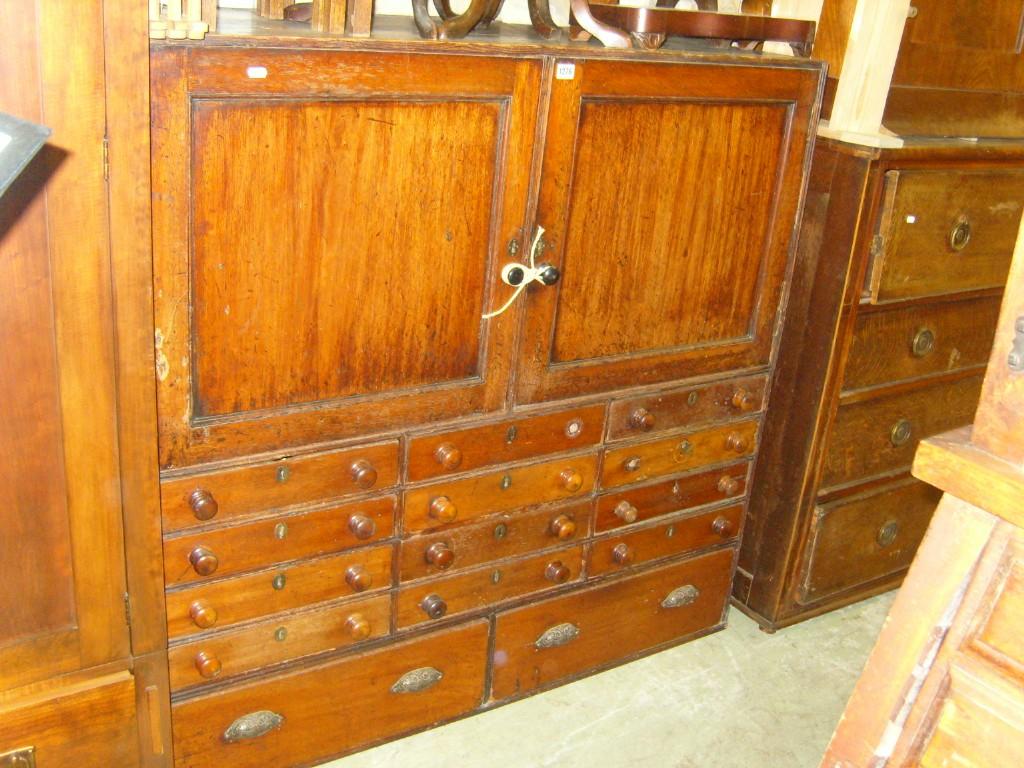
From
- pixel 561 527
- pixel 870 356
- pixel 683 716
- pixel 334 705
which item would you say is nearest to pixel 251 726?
pixel 334 705

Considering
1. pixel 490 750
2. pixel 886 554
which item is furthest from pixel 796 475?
pixel 490 750

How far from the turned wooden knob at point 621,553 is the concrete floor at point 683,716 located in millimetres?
339

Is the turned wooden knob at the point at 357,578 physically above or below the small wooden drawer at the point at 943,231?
Result: below

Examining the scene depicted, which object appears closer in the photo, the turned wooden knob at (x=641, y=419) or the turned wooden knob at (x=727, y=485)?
the turned wooden knob at (x=641, y=419)

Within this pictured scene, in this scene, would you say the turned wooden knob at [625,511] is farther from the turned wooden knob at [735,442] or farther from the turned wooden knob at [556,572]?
the turned wooden knob at [735,442]

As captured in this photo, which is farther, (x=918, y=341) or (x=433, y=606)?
(x=918, y=341)

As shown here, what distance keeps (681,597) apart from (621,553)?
0.30m

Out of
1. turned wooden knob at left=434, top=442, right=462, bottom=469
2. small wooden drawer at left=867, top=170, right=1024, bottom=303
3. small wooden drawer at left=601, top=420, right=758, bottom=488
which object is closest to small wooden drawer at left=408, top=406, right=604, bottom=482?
turned wooden knob at left=434, top=442, right=462, bottom=469

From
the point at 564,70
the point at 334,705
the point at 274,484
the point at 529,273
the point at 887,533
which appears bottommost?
the point at 334,705

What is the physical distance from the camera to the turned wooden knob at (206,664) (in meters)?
1.91

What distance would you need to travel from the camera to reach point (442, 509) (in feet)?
6.82

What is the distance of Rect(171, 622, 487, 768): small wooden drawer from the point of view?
2004mm

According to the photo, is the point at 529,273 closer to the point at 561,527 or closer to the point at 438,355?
the point at 438,355

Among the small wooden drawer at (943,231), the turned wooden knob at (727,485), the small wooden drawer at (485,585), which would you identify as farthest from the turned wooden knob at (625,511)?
the small wooden drawer at (943,231)
